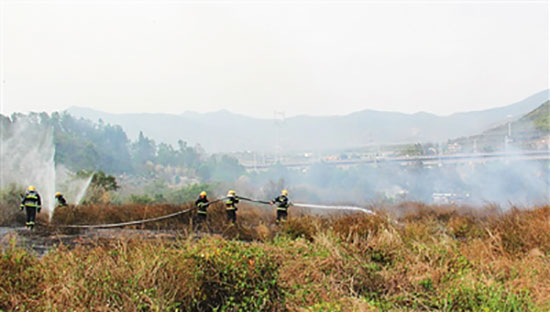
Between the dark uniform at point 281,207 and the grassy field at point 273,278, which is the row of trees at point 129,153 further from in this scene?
the grassy field at point 273,278

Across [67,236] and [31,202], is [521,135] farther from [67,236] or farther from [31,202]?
[31,202]

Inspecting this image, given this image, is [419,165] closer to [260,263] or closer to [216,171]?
[216,171]

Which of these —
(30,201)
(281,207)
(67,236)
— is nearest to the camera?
Result: (30,201)

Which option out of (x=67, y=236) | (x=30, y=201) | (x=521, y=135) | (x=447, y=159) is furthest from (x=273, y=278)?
(x=521, y=135)

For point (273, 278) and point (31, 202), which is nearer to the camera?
point (273, 278)

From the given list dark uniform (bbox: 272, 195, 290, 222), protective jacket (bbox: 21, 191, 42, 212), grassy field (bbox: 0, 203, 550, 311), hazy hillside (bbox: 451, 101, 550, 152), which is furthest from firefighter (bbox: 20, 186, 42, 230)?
hazy hillside (bbox: 451, 101, 550, 152)

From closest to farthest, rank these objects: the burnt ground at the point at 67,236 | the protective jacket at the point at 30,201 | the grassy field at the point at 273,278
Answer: the grassy field at the point at 273,278 < the burnt ground at the point at 67,236 < the protective jacket at the point at 30,201

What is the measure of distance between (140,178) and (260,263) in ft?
288

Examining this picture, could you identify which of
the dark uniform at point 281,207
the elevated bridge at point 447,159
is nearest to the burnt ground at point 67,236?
the dark uniform at point 281,207

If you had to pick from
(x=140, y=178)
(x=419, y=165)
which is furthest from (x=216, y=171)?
(x=419, y=165)

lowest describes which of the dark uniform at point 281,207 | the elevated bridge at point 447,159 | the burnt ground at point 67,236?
the elevated bridge at point 447,159

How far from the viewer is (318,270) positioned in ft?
30.2

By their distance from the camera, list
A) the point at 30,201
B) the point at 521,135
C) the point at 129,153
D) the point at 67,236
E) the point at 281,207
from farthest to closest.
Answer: the point at 129,153 < the point at 521,135 < the point at 281,207 < the point at 67,236 < the point at 30,201

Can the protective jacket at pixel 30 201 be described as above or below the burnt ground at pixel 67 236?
above
